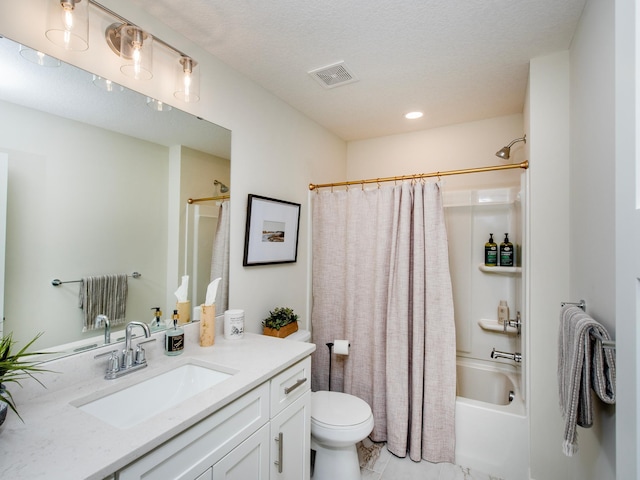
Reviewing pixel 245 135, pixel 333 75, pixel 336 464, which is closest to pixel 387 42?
pixel 333 75

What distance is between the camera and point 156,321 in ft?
4.95

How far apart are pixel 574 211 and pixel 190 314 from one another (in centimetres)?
206

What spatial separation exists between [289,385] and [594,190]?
1560mm

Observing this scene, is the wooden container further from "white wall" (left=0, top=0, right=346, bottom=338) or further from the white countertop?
the white countertop

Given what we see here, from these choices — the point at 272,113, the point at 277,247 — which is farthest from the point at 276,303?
the point at 272,113

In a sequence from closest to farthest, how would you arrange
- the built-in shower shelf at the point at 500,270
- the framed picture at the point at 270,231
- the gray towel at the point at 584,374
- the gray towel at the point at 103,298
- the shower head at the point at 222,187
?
1. the gray towel at the point at 584,374
2. the gray towel at the point at 103,298
3. the shower head at the point at 222,187
4. the framed picture at the point at 270,231
5. the built-in shower shelf at the point at 500,270

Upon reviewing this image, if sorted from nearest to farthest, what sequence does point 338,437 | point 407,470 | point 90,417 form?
point 90,417 → point 338,437 → point 407,470

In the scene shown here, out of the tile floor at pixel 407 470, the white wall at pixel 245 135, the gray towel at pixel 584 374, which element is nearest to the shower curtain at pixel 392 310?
the tile floor at pixel 407 470

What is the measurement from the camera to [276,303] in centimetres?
226

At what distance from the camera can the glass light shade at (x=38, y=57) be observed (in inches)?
42.8

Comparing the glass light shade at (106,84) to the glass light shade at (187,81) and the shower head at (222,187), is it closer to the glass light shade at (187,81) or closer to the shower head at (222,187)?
the glass light shade at (187,81)

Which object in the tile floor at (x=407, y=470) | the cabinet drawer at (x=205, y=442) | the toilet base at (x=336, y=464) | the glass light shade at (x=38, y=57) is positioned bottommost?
the tile floor at (x=407, y=470)

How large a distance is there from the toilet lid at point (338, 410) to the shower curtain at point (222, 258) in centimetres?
83

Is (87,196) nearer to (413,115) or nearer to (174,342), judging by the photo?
(174,342)
